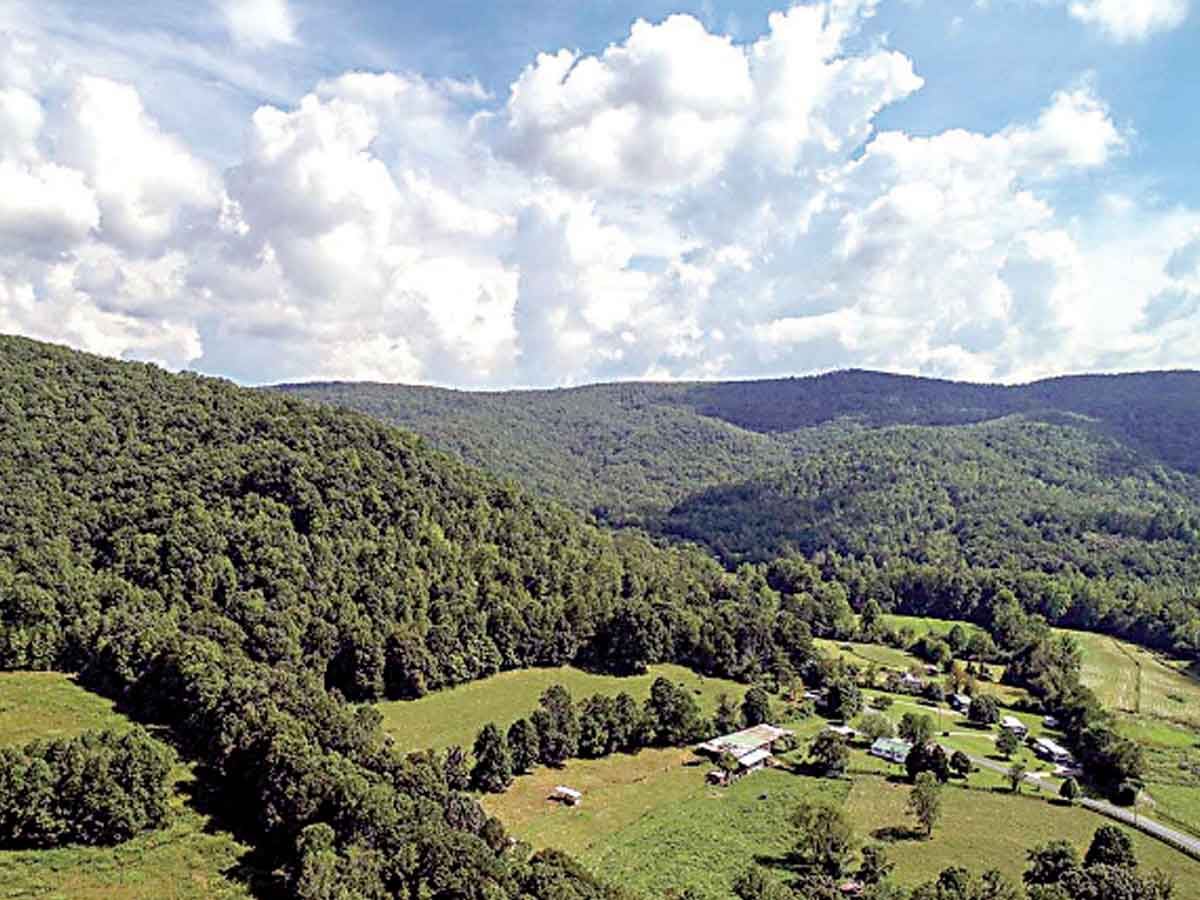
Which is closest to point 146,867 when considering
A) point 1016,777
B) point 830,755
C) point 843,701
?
point 830,755

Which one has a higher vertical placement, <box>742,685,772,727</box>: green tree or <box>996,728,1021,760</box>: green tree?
<box>742,685,772,727</box>: green tree

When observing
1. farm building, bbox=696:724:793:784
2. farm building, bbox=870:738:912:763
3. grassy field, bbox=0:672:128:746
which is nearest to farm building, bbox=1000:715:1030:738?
farm building, bbox=870:738:912:763

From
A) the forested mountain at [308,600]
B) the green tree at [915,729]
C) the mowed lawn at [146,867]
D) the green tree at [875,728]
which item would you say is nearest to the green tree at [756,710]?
the green tree at [875,728]

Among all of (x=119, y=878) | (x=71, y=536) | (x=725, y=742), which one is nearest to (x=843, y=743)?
(x=725, y=742)

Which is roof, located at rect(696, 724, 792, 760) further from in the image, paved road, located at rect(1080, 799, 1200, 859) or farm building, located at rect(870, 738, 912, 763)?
paved road, located at rect(1080, 799, 1200, 859)

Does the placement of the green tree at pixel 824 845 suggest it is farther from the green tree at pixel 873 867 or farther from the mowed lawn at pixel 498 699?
the mowed lawn at pixel 498 699

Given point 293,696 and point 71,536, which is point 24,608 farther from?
point 293,696
